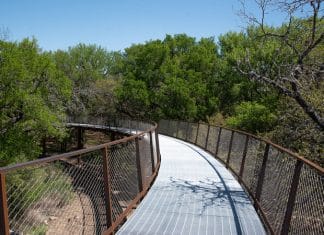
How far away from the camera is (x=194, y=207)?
285 inches

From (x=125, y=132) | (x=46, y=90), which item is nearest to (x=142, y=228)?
(x=46, y=90)

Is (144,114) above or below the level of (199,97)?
below

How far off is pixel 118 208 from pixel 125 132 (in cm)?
2516

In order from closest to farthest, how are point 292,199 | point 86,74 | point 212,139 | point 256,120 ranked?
1. point 292,199
2. point 212,139
3. point 256,120
4. point 86,74

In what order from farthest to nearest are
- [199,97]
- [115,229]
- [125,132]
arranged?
[199,97] → [125,132] → [115,229]

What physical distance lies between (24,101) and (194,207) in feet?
62.5

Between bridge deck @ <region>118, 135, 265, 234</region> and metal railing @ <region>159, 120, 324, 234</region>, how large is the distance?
0.32 metres

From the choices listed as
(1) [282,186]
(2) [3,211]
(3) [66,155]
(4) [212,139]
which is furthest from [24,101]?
(2) [3,211]

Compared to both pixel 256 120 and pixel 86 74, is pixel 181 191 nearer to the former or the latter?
pixel 256 120

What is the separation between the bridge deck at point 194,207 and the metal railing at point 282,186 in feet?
1.06

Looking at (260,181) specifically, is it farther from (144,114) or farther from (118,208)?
(144,114)

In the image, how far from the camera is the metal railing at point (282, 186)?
4418 mm

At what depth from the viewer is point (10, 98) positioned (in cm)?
2333

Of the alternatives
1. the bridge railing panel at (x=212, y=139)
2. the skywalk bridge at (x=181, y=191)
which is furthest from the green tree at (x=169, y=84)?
the skywalk bridge at (x=181, y=191)
